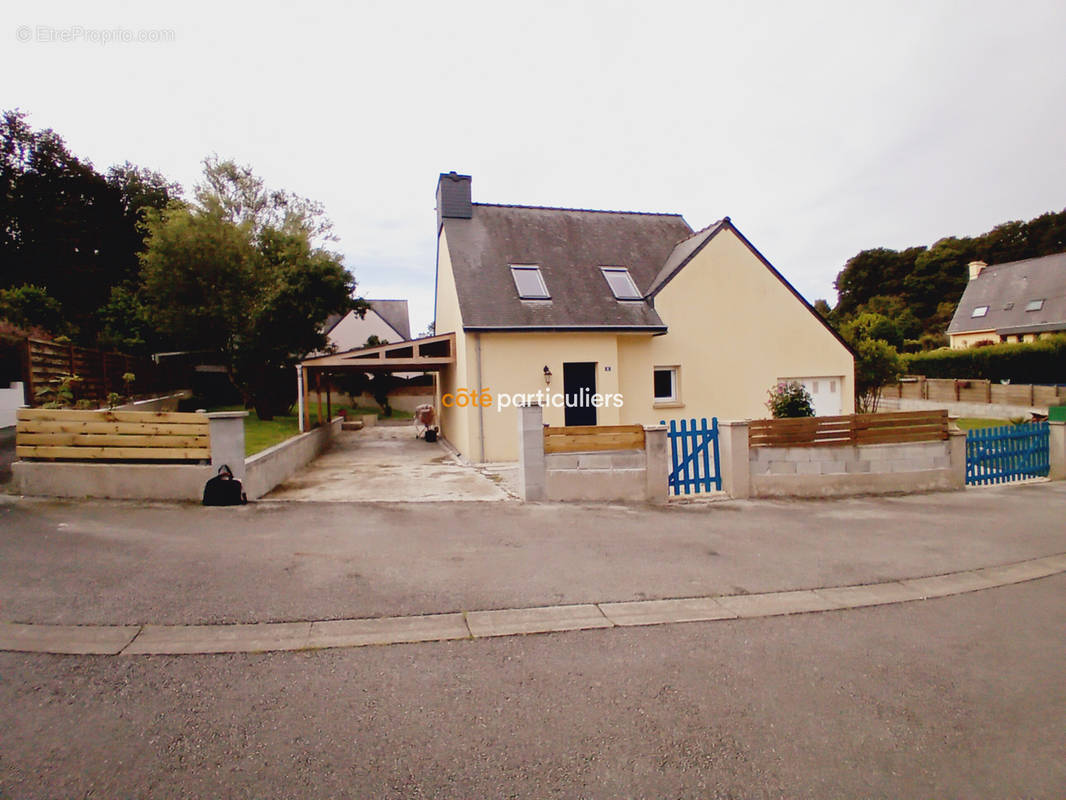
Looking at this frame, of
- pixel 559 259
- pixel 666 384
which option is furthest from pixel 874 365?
pixel 559 259

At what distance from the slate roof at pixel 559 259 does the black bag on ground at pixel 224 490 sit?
21.9 ft

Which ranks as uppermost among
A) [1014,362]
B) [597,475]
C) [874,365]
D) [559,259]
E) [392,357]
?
[559,259]

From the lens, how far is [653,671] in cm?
400

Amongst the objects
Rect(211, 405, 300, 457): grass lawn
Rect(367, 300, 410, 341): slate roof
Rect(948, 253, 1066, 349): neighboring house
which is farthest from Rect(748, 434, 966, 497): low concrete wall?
Rect(367, 300, 410, 341): slate roof

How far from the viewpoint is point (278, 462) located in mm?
10180

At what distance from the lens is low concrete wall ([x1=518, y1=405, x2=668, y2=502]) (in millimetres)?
8969

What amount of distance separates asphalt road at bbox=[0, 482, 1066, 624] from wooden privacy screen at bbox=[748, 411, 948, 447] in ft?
3.91

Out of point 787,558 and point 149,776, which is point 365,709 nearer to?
point 149,776

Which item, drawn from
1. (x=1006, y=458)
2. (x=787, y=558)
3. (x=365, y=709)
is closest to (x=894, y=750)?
(x=365, y=709)

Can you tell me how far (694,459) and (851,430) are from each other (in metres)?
2.99

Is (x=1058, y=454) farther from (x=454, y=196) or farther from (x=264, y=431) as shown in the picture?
(x=264, y=431)

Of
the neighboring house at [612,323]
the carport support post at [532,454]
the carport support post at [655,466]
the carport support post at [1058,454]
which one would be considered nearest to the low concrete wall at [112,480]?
the carport support post at [532,454]

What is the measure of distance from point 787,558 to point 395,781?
519cm

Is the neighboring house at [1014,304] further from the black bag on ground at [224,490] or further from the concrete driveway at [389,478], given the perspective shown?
the black bag on ground at [224,490]
